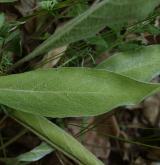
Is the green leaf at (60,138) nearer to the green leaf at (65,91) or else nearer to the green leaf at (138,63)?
the green leaf at (65,91)

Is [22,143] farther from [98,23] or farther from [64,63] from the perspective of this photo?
[98,23]

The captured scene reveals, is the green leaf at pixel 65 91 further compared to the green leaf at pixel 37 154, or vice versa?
the green leaf at pixel 37 154

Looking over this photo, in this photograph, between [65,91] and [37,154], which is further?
[37,154]

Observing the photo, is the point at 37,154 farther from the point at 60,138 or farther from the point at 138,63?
the point at 138,63

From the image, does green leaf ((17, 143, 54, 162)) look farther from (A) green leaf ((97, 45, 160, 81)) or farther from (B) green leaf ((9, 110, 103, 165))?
(A) green leaf ((97, 45, 160, 81))

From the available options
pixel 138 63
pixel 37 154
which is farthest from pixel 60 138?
pixel 138 63

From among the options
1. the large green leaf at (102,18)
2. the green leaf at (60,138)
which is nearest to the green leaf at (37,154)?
the green leaf at (60,138)

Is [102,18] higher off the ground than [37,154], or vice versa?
[102,18]
